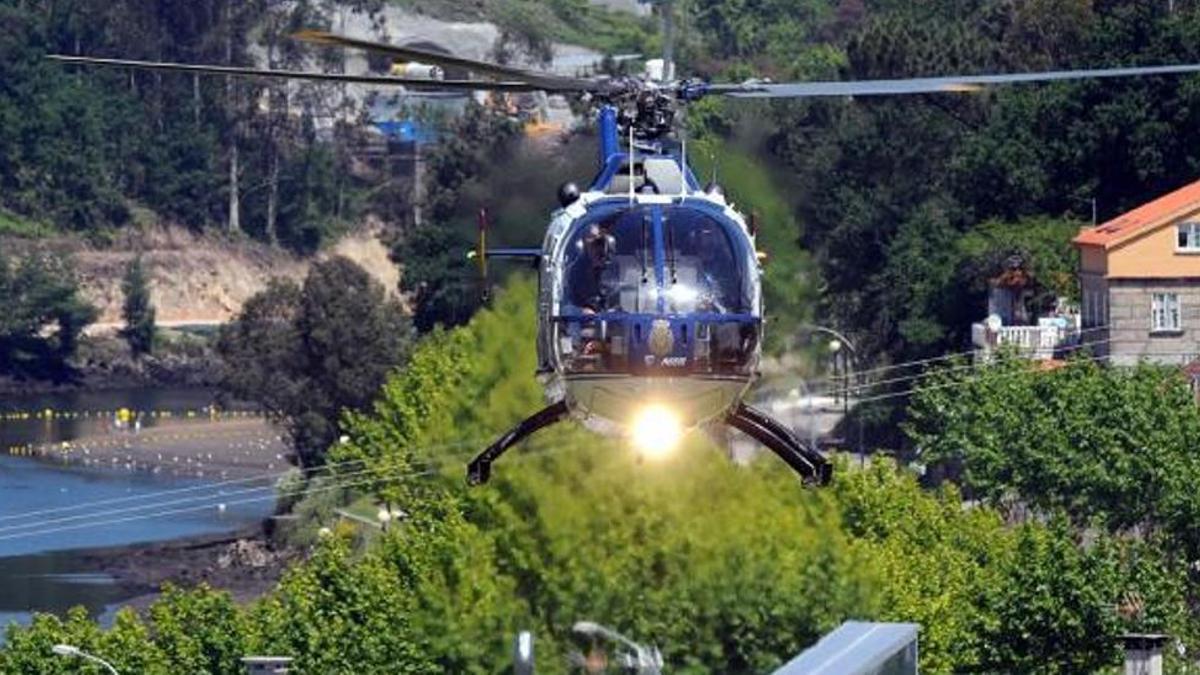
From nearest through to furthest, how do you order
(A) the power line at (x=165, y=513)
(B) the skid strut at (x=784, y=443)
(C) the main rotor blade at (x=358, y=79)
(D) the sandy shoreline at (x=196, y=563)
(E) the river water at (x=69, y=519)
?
(C) the main rotor blade at (x=358, y=79)
(B) the skid strut at (x=784, y=443)
(E) the river water at (x=69, y=519)
(A) the power line at (x=165, y=513)
(D) the sandy shoreline at (x=196, y=563)

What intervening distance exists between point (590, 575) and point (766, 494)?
2542mm

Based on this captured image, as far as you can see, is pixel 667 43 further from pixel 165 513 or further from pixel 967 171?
pixel 165 513

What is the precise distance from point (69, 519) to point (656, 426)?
326 feet

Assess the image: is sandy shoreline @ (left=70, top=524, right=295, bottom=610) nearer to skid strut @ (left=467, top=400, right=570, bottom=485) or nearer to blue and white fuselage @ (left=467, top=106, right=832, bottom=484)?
skid strut @ (left=467, top=400, right=570, bottom=485)

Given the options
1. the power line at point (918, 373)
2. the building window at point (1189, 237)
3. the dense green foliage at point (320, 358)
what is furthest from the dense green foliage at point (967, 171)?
the dense green foliage at point (320, 358)

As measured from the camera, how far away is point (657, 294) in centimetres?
3381

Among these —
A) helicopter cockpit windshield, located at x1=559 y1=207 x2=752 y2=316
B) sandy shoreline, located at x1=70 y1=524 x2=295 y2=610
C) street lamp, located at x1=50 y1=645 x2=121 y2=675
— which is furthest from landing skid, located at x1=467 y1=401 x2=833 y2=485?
sandy shoreline, located at x1=70 y1=524 x2=295 y2=610

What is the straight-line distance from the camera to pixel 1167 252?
347 feet

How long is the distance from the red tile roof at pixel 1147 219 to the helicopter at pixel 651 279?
71123mm

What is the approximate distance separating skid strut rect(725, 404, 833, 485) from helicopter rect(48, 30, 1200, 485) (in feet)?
0.03

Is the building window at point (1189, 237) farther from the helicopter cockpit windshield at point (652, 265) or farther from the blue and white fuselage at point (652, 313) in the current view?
the helicopter cockpit windshield at point (652, 265)

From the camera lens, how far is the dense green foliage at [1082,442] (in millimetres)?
77188

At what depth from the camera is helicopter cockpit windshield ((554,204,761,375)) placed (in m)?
33.7

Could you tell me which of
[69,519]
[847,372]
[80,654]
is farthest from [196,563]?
[80,654]
